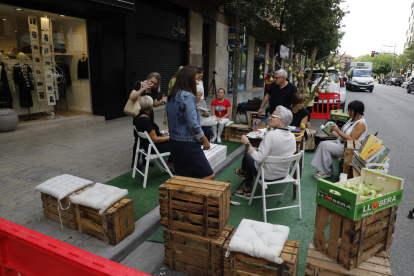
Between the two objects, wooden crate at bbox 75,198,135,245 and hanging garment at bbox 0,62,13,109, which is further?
hanging garment at bbox 0,62,13,109

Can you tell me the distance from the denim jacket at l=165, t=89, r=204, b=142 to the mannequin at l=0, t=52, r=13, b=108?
6878mm

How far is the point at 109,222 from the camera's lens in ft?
10.2

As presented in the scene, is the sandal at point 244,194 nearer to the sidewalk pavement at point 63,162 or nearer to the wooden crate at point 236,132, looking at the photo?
the sidewalk pavement at point 63,162

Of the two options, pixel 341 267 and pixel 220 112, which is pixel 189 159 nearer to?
pixel 341 267

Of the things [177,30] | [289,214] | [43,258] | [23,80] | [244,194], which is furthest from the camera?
[177,30]

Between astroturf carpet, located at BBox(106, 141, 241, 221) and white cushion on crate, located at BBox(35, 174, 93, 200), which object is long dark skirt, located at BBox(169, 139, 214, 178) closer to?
astroturf carpet, located at BBox(106, 141, 241, 221)

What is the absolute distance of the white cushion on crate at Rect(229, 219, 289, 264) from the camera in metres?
2.31

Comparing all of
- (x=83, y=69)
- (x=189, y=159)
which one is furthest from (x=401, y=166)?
(x=83, y=69)

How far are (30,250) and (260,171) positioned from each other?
2.83 metres

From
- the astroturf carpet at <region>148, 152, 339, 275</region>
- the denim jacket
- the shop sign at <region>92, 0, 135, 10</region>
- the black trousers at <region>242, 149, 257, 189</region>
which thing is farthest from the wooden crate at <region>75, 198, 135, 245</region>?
the shop sign at <region>92, 0, 135, 10</region>

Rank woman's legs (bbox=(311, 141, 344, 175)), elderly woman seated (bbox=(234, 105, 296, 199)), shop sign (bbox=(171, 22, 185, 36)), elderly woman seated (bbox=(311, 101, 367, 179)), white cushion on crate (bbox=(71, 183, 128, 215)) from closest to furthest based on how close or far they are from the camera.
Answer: white cushion on crate (bbox=(71, 183, 128, 215))
elderly woman seated (bbox=(234, 105, 296, 199))
elderly woman seated (bbox=(311, 101, 367, 179))
woman's legs (bbox=(311, 141, 344, 175))
shop sign (bbox=(171, 22, 185, 36))

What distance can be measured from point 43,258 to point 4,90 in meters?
8.11

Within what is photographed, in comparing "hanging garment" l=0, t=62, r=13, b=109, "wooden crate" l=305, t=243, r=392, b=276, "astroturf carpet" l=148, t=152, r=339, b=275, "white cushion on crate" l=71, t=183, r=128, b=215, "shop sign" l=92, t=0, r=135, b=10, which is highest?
"shop sign" l=92, t=0, r=135, b=10

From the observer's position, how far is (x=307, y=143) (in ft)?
22.8
